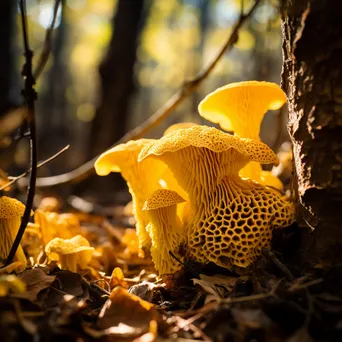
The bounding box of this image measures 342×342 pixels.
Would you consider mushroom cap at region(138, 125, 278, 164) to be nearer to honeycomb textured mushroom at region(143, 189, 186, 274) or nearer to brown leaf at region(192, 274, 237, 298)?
honeycomb textured mushroom at region(143, 189, 186, 274)

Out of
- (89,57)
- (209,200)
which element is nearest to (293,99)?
(209,200)

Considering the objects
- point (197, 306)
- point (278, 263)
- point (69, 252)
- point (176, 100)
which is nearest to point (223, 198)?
point (278, 263)

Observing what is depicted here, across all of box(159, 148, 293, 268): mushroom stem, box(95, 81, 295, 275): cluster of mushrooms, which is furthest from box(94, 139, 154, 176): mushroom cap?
box(159, 148, 293, 268): mushroom stem

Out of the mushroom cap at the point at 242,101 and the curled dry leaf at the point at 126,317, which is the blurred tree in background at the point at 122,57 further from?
the curled dry leaf at the point at 126,317

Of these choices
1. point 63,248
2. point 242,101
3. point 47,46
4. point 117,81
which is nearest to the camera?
point 63,248

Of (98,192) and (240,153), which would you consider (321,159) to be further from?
(98,192)

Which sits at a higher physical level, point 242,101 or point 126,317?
point 242,101

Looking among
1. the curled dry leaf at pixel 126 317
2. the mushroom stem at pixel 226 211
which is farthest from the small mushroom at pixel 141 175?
the curled dry leaf at pixel 126 317

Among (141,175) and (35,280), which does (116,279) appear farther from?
(141,175)
